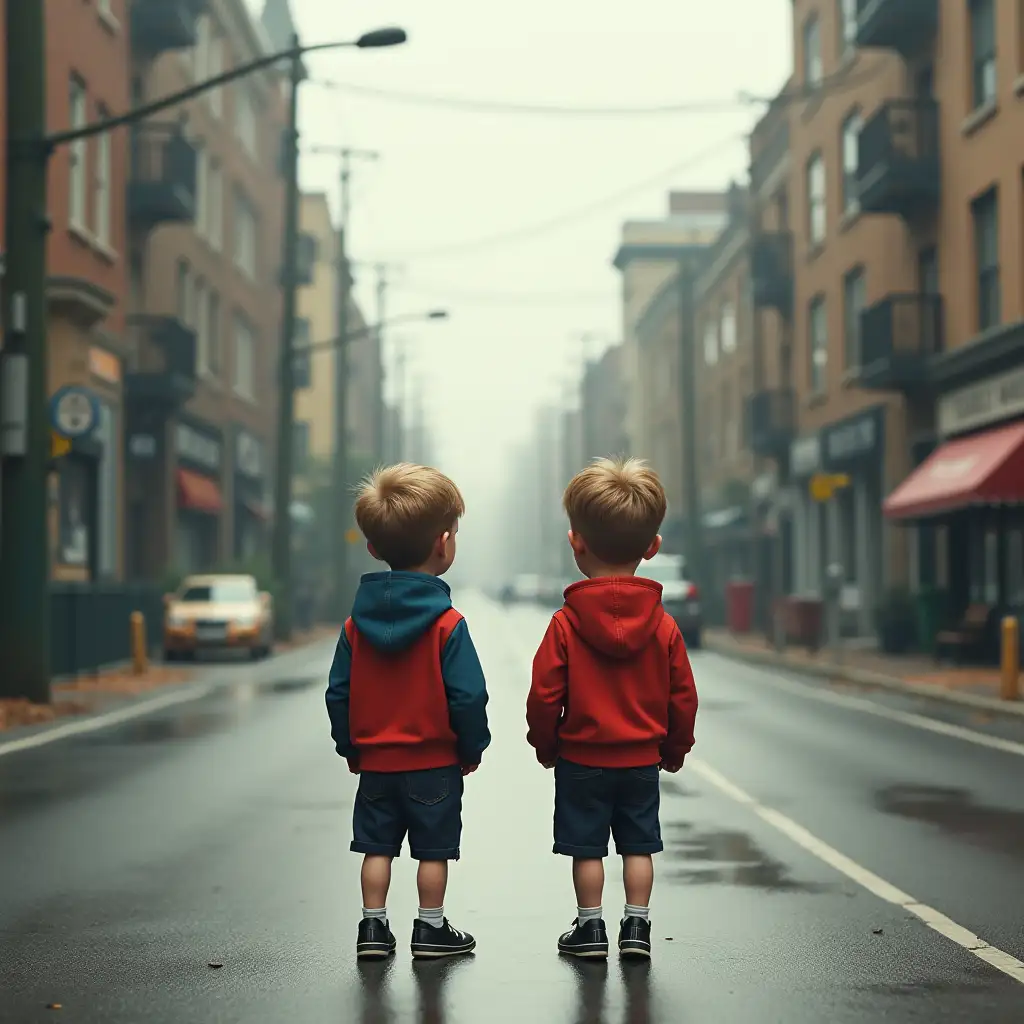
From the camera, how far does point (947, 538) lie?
28625mm

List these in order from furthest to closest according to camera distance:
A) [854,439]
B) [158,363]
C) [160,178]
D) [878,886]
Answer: [854,439] < [158,363] < [160,178] < [878,886]

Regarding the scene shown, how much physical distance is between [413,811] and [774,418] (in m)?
36.0

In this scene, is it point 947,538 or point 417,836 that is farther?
point 947,538

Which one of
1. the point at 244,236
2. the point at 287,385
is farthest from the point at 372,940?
the point at 244,236

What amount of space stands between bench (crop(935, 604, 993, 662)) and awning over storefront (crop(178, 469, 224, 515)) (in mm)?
17916

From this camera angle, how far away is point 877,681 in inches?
873

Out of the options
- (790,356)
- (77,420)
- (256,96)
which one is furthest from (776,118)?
(77,420)

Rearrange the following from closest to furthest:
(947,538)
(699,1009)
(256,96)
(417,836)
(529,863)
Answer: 1. (699,1009)
2. (417,836)
3. (529,863)
4. (947,538)
5. (256,96)

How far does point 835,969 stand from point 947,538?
23489 mm

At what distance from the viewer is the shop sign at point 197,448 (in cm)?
3803

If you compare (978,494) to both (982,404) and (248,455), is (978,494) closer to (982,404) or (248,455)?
(982,404)

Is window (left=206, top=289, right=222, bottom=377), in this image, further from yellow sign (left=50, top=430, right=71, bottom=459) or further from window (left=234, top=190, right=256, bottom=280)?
yellow sign (left=50, top=430, right=71, bottom=459)

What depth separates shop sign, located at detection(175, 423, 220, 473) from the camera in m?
38.0

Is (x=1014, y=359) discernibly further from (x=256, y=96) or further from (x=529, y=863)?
(x=256, y=96)
